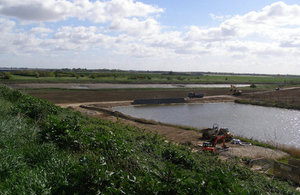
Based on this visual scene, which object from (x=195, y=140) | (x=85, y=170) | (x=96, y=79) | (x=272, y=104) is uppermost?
(x=96, y=79)

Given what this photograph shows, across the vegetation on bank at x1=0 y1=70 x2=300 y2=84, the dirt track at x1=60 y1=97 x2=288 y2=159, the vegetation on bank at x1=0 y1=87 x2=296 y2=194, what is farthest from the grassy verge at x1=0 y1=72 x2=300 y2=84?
the vegetation on bank at x1=0 y1=87 x2=296 y2=194

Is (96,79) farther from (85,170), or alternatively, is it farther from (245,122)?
(85,170)

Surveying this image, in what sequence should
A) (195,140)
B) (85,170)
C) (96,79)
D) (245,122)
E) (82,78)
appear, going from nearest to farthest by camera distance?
1. (85,170)
2. (195,140)
3. (245,122)
4. (96,79)
5. (82,78)

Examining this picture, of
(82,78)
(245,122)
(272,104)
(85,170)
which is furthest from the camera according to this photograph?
(82,78)

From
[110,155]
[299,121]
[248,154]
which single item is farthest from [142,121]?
[110,155]

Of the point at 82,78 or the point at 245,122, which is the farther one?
the point at 82,78

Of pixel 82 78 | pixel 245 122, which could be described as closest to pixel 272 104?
pixel 245 122

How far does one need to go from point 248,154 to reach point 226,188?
1397 cm

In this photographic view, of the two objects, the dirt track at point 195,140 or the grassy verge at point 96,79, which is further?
the grassy verge at point 96,79

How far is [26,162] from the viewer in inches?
228

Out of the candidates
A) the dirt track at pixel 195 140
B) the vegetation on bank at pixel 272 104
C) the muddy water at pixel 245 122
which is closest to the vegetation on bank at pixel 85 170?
the dirt track at pixel 195 140

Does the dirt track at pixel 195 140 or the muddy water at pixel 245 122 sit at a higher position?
the dirt track at pixel 195 140

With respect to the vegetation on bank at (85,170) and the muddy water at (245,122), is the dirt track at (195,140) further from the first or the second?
the vegetation on bank at (85,170)

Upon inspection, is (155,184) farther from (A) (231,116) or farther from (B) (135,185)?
(A) (231,116)
